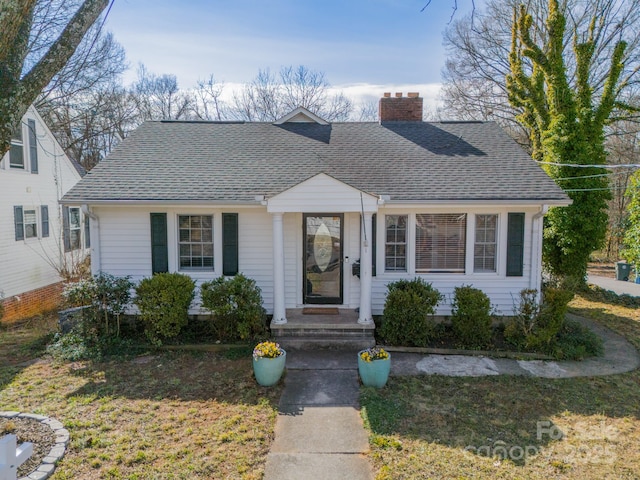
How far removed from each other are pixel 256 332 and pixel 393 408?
3.46m

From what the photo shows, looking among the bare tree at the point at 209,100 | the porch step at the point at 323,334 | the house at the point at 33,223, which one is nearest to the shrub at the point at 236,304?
the porch step at the point at 323,334

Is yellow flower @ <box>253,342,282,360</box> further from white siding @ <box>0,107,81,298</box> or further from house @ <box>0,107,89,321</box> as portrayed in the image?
house @ <box>0,107,89,321</box>

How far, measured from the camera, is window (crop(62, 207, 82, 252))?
53.3 ft

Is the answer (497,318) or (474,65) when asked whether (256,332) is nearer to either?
(497,318)

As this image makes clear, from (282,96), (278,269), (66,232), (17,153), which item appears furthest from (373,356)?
(282,96)

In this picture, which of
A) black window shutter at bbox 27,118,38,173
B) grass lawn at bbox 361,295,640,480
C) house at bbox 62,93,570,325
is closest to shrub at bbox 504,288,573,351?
house at bbox 62,93,570,325

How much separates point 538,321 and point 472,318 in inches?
53.2

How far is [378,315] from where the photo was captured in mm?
9023

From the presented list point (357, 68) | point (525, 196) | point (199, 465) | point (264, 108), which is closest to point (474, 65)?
point (357, 68)

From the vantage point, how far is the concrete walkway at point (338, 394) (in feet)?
14.8

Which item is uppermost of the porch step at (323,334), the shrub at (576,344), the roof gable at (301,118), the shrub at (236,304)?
the roof gable at (301,118)

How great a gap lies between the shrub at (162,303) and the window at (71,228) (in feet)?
33.5

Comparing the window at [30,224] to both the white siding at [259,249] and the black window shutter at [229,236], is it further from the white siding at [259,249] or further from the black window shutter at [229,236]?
the black window shutter at [229,236]

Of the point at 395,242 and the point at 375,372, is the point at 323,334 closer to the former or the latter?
the point at 375,372
